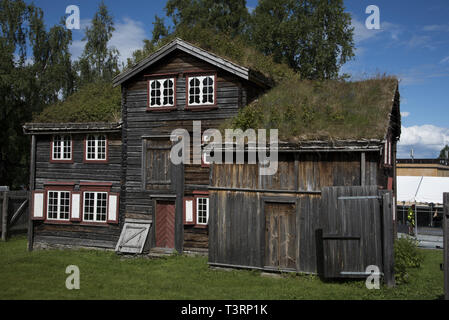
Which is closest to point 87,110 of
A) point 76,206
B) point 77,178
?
point 77,178

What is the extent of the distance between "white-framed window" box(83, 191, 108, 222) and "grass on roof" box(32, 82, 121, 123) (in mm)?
3765

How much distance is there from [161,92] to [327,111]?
7.92m

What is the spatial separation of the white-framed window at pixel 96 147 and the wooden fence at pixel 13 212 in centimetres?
691

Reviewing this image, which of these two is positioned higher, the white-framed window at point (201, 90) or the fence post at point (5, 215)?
the white-framed window at point (201, 90)

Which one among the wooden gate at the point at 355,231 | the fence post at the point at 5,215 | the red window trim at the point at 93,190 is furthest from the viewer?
the fence post at the point at 5,215

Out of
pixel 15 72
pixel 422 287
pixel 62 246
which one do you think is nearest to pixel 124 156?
pixel 62 246

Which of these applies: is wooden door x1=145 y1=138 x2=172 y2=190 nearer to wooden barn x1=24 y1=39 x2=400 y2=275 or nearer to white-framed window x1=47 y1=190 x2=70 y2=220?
wooden barn x1=24 y1=39 x2=400 y2=275

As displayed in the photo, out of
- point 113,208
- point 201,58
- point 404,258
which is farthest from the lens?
point 113,208

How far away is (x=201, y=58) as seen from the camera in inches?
677

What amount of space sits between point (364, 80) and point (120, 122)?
11.2 metres

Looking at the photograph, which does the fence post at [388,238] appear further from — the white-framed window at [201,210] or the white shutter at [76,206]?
the white shutter at [76,206]

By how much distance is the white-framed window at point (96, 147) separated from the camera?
64.4 feet

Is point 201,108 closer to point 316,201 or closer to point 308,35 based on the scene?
point 316,201

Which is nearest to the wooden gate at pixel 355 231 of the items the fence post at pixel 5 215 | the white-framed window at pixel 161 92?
the white-framed window at pixel 161 92
